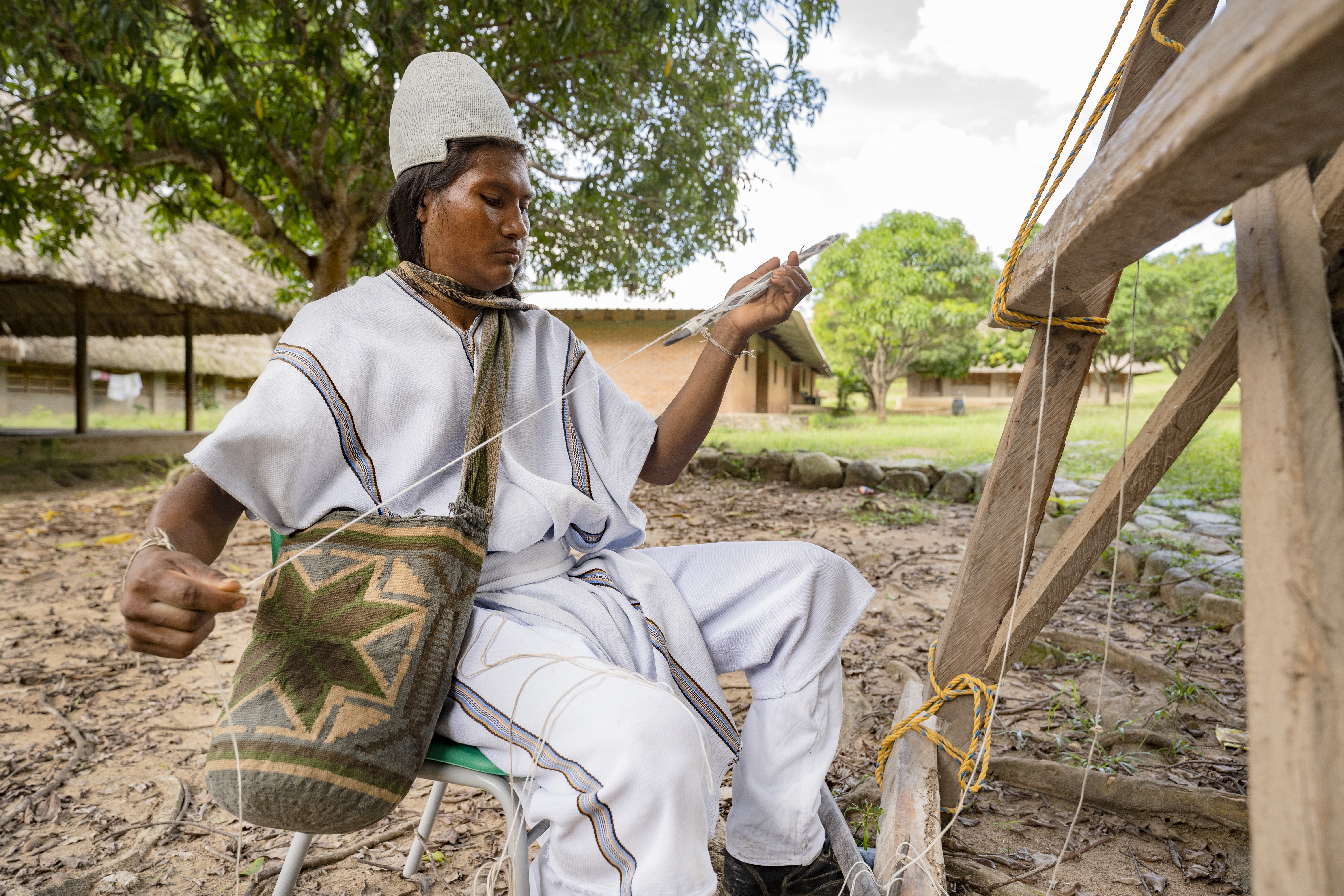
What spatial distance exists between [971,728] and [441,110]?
1.86 meters

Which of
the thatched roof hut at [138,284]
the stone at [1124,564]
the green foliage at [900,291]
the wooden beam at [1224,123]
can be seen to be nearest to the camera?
the wooden beam at [1224,123]

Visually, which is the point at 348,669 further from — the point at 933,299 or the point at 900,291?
the point at 933,299

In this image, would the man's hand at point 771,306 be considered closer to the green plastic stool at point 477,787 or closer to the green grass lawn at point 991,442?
the green grass lawn at point 991,442

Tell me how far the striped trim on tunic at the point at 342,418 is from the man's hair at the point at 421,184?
0.37 meters

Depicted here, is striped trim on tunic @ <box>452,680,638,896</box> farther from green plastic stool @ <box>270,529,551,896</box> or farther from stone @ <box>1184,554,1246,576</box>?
stone @ <box>1184,554,1246,576</box>

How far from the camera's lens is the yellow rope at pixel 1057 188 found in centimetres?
139

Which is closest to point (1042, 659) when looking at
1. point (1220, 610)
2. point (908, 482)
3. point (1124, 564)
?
point (1220, 610)

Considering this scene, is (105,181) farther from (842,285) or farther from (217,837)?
(842,285)

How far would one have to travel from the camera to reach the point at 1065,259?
1.11 meters

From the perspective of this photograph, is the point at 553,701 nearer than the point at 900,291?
Yes

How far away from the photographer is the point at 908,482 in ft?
25.4

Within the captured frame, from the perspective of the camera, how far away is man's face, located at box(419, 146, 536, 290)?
1.57 m

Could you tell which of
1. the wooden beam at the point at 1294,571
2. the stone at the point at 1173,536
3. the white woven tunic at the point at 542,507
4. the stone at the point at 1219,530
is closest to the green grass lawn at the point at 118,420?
the white woven tunic at the point at 542,507

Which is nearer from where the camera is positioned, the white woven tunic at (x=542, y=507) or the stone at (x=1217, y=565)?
the white woven tunic at (x=542, y=507)
